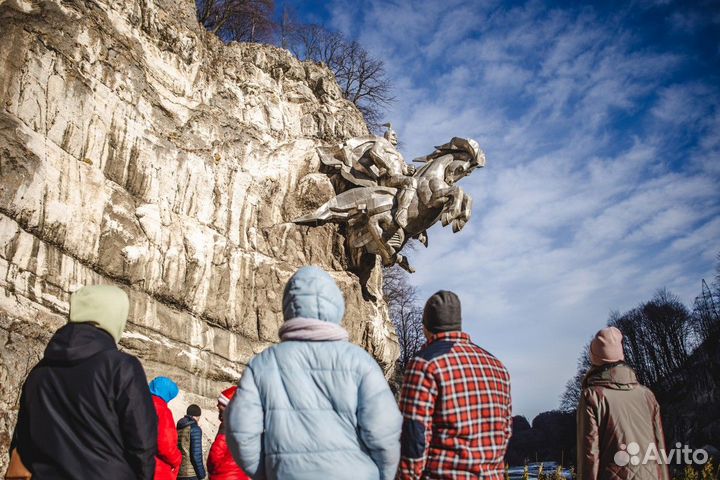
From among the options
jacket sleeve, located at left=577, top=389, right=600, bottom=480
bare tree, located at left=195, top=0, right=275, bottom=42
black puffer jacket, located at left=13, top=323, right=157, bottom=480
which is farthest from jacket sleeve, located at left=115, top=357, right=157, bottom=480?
bare tree, located at left=195, top=0, right=275, bottom=42

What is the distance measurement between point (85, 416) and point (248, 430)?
0.91 meters

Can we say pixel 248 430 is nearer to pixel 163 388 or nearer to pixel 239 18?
pixel 163 388

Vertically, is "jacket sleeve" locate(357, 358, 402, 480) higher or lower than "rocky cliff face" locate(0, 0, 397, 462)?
lower

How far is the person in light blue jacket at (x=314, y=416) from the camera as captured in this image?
244 centimetres

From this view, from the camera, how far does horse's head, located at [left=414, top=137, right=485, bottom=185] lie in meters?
12.6

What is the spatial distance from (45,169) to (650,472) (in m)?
8.00

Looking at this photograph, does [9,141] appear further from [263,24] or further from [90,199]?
[263,24]

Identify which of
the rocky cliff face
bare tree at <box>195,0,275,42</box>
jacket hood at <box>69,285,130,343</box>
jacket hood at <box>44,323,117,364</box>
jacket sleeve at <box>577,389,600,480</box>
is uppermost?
bare tree at <box>195,0,275,42</box>

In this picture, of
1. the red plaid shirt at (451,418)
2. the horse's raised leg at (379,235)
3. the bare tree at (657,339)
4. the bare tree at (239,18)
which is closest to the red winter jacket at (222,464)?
the red plaid shirt at (451,418)

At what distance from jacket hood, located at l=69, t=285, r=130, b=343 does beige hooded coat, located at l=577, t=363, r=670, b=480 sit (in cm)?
319

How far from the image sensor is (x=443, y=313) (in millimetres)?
3043

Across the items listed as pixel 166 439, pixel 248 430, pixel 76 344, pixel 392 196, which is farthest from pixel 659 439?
pixel 392 196

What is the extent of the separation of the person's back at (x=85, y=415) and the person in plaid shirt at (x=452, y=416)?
1372mm

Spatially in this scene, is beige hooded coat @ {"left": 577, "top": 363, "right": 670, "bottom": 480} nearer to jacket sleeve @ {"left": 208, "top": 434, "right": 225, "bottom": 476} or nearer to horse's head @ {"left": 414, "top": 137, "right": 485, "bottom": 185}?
jacket sleeve @ {"left": 208, "top": 434, "right": 225, "bottom": 476}
